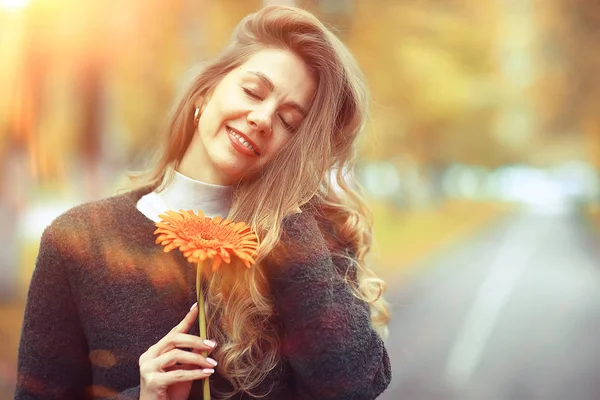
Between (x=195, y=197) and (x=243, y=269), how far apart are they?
21 cm

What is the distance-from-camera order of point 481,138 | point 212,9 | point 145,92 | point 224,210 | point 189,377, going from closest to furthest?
point 189,377 → point 224,210 → point 212,9 → point 145,92 → point 481,138

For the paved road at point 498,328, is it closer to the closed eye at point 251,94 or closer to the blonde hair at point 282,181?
the blonde hair at point 282,181

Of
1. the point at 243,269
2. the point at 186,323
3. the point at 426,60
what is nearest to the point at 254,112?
the point at 243,269

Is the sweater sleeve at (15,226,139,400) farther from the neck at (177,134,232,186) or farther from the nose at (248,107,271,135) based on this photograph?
the nose at (248,107,271,135)

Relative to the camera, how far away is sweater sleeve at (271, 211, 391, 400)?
99 centimetres

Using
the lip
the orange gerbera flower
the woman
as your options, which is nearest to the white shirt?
the woman

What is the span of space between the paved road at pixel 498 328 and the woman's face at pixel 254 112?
1.44 m

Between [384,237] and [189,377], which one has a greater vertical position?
[189,377]

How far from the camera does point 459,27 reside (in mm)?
6883

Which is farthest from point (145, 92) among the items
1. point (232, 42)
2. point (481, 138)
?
point (481, 138)

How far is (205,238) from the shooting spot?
87 cm

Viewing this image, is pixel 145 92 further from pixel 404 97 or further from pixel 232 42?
pixel 232 42

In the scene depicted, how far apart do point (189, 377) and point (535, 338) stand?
5209mm

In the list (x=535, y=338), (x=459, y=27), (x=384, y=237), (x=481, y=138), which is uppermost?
(x=459, y=27)
